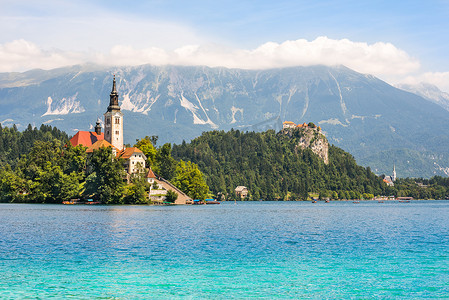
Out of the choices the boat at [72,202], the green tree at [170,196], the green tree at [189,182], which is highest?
the green tree at [189,182]

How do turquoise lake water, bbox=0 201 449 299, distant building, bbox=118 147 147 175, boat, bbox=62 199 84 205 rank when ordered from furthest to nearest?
distant building, bbox=118 147 147 175, boat, bbox=62 199 84 205, turquoise lake water, bbox=0 201 449 299

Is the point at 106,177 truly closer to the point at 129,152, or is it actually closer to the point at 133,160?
the point at 133,160

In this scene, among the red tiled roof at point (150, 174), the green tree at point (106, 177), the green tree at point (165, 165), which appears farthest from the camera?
the green tree at point (165, 165)

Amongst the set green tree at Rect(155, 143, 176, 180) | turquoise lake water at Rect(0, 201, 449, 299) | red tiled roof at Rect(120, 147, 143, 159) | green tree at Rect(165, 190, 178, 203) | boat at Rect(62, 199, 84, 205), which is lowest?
turquoise lake water at Rect(0, 201, 449, 299)

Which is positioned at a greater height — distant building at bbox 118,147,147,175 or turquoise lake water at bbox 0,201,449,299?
distant building at bbox 118,147,147,175

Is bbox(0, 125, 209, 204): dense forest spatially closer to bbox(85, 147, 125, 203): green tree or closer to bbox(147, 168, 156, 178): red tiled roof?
bbox(85, 147, 125, 203): green tree

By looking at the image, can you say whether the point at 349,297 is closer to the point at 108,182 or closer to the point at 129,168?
the point at 108,182

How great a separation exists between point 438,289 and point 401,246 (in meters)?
23.4

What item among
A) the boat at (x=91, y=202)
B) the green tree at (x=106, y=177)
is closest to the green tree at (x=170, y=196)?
the green tree at (x=106, y=177)

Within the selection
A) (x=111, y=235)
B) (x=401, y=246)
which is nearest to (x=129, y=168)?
(x=111, y=235)

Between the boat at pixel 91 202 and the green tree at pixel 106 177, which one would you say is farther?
the boat at pixel 91 202

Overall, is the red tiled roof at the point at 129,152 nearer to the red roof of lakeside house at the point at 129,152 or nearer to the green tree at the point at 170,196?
the red roof of lakeside house at the point at 129,152

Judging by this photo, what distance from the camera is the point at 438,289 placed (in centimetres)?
3525

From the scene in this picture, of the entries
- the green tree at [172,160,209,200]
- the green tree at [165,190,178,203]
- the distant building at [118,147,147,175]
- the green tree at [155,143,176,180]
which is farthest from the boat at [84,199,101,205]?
the green tree at [172,160,209,200]
